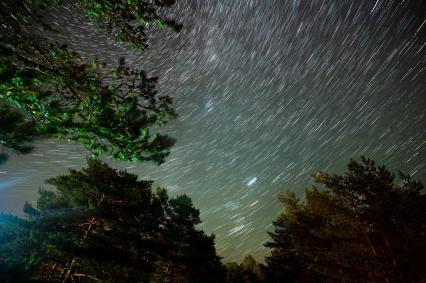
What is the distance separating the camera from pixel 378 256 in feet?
55.2

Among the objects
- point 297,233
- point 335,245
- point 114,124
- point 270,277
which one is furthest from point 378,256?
point 114,124

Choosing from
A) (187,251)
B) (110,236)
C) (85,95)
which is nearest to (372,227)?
(187,251)

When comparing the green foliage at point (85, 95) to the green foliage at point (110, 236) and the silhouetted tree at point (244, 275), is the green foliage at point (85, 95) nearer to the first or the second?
the green foliage at point (110, 236)

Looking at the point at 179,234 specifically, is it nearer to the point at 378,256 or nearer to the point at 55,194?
the point at 55,194

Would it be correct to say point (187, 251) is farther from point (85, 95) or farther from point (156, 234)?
point (85, 95)

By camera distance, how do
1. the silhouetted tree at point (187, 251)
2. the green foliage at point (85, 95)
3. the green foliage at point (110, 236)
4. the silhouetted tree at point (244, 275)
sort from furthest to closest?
the silhouetted tree at point (244, 275) → the silhouetted tree at point (187, 251) → the green foliage at point (110, 236) → the green foliage at point (85, 95)

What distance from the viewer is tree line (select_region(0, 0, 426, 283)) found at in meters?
5.11

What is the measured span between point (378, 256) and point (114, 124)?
55.8ft

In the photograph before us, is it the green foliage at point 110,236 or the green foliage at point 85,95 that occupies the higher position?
the green foliage at point 110,236

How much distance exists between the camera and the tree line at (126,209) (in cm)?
511

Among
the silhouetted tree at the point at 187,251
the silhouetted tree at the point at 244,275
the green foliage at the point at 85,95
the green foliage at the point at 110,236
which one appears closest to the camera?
the green foliage at the point at 85,95

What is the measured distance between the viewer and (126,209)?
50.6 feet

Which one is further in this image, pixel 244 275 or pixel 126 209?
pixel 244 275

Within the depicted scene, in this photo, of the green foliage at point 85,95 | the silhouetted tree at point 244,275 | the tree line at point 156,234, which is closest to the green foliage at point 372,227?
the tree line at point 156,234
